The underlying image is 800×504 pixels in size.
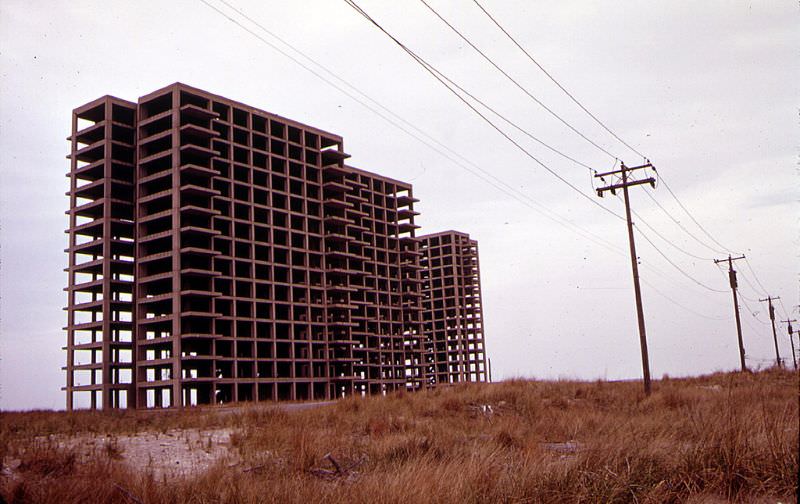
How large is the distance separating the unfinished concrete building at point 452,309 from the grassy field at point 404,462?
79460mm

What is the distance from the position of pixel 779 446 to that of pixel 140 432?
12459mm

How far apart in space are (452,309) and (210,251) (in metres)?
51.7

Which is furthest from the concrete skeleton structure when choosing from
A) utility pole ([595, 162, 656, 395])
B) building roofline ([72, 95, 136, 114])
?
utility pole ([595, 162, 656, 395])

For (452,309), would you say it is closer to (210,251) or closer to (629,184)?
(210,251)

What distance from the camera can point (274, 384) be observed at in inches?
2088

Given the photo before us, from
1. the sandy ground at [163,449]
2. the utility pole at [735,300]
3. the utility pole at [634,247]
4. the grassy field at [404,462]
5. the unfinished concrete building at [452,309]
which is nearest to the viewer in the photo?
the grassy field at [404,462]

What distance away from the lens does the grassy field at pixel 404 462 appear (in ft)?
23.8

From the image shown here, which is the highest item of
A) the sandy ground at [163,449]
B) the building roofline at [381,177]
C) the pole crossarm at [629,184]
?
the building roofline at [381,177]

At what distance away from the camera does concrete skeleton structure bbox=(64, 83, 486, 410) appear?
49375mm

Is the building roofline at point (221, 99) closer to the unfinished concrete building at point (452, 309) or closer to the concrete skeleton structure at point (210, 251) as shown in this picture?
the concrete skeleton structure at point (210, 251)

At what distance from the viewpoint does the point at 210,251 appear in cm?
4900

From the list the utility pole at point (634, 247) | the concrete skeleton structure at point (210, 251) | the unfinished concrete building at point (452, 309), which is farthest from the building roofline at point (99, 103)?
the unfinished concrete building at point (452, 309)

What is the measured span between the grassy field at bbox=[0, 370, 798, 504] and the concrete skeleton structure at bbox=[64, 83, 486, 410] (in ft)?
112

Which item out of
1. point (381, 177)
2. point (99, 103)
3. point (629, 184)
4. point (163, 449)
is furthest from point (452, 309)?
point (163, 449)
